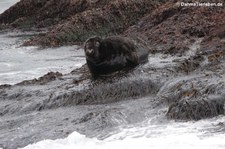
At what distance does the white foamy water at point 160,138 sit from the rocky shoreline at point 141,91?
32 cm

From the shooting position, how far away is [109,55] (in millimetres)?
11500

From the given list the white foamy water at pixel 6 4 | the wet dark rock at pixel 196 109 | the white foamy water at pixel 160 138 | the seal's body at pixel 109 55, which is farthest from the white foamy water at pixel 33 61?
the white foamy water at pixel 6 4

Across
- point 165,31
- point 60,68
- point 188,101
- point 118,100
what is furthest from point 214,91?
point 60,68

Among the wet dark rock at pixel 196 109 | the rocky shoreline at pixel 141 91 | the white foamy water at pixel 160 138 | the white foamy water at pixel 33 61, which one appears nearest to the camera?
the white foamy water at pixel 160 138

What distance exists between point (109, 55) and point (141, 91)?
1752 mm

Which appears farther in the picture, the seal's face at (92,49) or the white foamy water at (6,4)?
the white foamy water at (6,4)

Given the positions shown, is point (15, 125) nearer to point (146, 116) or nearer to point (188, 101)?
point (146, 116)

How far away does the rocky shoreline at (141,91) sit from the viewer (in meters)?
8.38

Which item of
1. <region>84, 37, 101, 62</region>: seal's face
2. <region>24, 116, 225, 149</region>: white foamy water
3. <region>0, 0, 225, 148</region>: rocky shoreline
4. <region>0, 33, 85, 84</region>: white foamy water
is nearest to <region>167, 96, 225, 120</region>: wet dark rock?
<region>0, 0, 225, 148</region>: rocky shoreline

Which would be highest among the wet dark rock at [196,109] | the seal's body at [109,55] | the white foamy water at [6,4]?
the white foamy water at [6,4]

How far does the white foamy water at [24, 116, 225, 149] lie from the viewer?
6.80 meters

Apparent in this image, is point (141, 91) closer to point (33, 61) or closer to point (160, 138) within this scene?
point (160, 138)

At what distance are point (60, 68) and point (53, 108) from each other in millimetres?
6467

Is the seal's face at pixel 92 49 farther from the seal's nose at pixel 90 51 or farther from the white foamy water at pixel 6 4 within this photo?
the white foamy water at pixel 6 4
